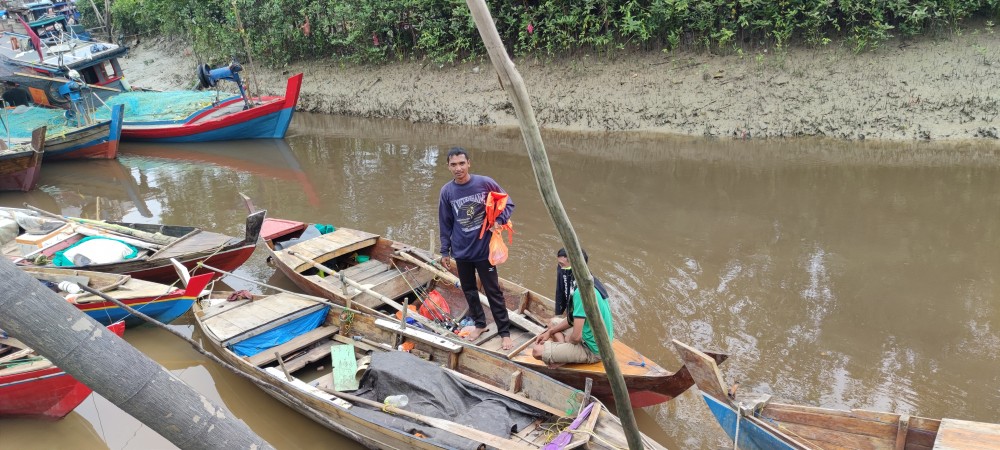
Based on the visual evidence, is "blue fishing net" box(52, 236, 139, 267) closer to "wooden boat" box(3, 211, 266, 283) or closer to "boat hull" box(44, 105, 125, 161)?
"wooden boat" box(3, 211, 266, 283)

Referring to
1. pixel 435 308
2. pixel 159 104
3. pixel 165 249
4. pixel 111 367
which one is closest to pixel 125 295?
pixel 165 249

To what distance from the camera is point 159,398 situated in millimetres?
1812

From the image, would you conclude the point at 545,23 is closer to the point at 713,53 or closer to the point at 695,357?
the point at 713,53

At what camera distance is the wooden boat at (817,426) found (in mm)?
3824

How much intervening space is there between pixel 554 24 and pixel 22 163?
1099 cm

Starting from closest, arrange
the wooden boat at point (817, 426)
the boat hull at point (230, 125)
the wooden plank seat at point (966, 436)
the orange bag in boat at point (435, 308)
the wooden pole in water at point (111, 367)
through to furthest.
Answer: the wooden pole in water at point (111, 367)
the wooden plank seat at point (966, 436)
the wooden boat at point (817, 426)
the orange bag in boat at point (435, 308)
the boat hull at point (230, 125)

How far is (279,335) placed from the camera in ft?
20.5

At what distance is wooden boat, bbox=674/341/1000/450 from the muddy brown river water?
A: 0.78 meters

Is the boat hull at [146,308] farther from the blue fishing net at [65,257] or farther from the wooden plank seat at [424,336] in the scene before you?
the wooden plank seat at [424,336]

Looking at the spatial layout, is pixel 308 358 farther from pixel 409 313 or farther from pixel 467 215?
pixel 467 215

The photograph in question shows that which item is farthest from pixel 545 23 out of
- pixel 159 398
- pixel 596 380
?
pixel 159 398

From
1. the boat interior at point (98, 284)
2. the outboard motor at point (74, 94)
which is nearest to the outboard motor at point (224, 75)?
the outboard motor at point (74, 94)

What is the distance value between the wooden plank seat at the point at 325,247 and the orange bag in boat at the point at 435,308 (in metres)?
1.53

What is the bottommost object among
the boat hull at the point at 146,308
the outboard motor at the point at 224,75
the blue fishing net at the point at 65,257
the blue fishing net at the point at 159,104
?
the boat hull at the point at 146,308
